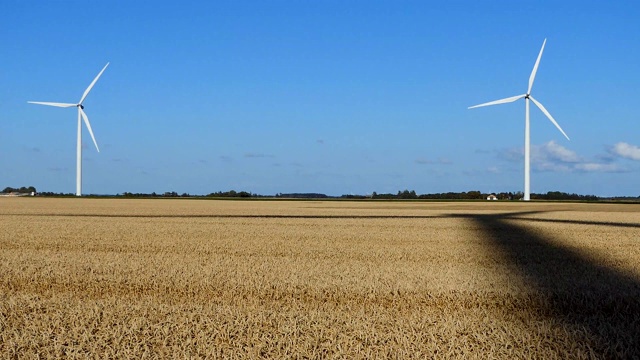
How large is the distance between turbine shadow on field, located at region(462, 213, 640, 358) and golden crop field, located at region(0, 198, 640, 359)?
0.03 metres

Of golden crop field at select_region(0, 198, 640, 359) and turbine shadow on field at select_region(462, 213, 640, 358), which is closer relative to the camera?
golden crop field at select_region(0, 198, 640, 359)

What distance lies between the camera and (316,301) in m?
8.73

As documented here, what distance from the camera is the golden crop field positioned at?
20.0ft

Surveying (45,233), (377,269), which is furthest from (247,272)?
(45,233)

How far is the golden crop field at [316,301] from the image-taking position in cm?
609

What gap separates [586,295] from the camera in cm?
899

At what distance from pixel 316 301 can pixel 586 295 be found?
380cm

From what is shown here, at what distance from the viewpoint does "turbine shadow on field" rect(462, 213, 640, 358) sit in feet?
21.1

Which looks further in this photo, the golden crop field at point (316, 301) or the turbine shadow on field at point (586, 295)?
the turbine shadow on field at point (586, 295)

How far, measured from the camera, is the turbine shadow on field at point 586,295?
644cm

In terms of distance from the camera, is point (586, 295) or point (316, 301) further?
point (586, 295)

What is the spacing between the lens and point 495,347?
6.06 metres

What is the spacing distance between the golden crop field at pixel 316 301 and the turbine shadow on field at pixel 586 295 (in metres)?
0.03

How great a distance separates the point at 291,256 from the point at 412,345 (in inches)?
332
